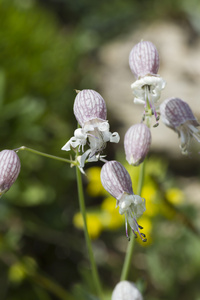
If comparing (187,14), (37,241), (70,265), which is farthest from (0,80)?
(187,14)

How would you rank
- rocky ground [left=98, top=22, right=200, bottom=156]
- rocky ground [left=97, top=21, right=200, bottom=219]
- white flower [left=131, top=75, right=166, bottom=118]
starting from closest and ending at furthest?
white flower [left=131, top=75, right=166, bottom=118]
rocky ground [left=97, top=21, right=200, bottom=219]
rocky ground [left=98, top=22, right=200, bottom=156]

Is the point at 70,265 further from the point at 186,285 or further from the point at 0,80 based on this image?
the point at 0,80

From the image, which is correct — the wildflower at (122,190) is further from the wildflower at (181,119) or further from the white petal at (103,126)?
the wildflower at (181,119)

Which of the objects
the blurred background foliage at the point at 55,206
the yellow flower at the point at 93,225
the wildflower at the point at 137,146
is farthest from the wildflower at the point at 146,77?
the yellow flower at the point at 93,225

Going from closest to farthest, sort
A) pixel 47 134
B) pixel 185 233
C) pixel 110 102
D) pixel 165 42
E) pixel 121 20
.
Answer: pixel 185 233 → pixel 47 134 → pixel 110 102 → pixel 165 42 → pixel 121 20

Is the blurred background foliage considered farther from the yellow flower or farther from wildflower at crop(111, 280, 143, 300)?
wildflower at crop(111, 280, 143, 300)

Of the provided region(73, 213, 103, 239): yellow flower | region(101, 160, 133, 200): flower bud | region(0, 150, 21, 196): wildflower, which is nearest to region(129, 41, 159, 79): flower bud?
region(101, 160, 133, 200): flower bud

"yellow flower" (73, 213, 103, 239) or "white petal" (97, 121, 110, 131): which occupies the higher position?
"yellow flower" (73, 213, 103, 239)
